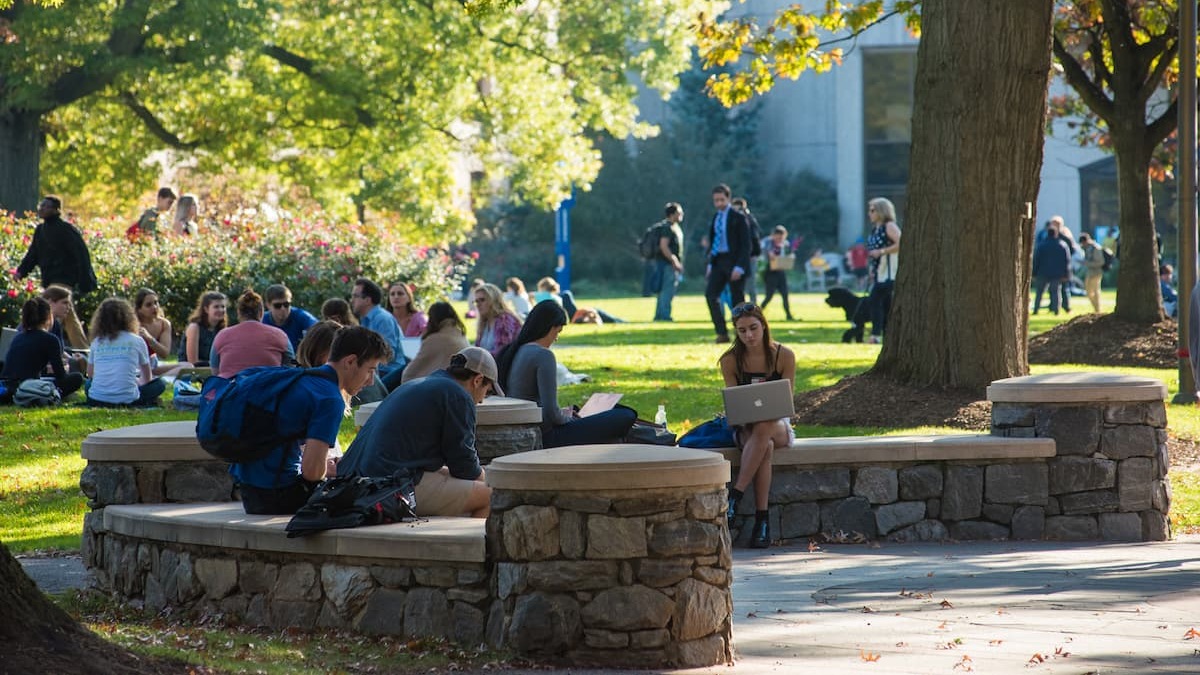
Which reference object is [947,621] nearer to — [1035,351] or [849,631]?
[849,631]

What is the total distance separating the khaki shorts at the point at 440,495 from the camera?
26.3 feet

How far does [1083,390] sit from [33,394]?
364 inches

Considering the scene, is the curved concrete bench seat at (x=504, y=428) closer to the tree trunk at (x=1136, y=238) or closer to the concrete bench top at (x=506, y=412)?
the concrete bench top at (x=506, y=412)

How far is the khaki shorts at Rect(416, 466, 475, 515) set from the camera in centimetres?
802

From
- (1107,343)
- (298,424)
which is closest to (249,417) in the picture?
(298,424)

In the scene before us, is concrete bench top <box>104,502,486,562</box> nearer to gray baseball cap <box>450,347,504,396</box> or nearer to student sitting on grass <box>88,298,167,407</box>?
gray baseball cap <box>450,347,504,396</box>

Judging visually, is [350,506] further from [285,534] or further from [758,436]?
[758,436]

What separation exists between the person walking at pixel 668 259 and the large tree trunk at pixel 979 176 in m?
13.1

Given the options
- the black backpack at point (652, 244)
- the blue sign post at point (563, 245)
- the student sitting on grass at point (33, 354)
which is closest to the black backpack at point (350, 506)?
the student sitting on grass at point (33, 354)

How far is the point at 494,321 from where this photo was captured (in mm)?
13898

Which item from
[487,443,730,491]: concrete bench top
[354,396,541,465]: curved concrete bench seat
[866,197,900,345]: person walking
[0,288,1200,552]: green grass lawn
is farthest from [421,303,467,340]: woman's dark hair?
[866,197,900,345]: person walking

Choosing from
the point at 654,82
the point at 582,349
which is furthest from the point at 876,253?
the point at 654,82

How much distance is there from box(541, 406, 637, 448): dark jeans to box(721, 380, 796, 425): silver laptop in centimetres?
76

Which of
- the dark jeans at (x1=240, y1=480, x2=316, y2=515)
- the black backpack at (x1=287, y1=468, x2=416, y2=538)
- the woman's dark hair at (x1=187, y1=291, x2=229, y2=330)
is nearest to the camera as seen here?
the black backpack at (x1=287, y1=468, x2=416, y2=538)
